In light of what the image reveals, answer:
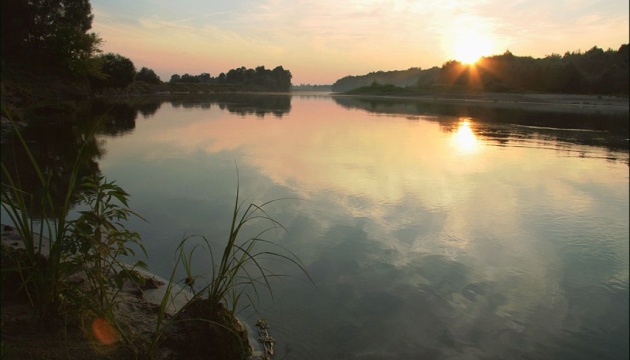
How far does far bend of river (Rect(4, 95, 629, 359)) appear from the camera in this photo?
4.24 metres

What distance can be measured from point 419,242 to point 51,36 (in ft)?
180

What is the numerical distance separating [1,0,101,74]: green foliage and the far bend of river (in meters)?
41.7

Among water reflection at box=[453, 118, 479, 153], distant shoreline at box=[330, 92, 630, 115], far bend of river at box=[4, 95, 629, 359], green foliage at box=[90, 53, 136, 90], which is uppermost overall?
green foliage at box=[90, 53, 136, 90]

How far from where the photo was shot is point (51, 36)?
47719mm

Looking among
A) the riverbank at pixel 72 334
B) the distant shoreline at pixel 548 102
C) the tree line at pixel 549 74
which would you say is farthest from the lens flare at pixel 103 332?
the tree line at pixel 549 74

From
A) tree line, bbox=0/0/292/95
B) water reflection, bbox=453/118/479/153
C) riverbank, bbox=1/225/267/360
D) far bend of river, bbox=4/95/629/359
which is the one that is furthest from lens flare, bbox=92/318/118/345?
tree line, bbox=0/0/292/95

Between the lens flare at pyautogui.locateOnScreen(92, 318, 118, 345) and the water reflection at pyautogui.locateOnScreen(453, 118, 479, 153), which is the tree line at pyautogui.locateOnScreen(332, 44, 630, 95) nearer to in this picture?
the water reflection at pyautogui.locateOnScreen(453, 118, 479, 153)

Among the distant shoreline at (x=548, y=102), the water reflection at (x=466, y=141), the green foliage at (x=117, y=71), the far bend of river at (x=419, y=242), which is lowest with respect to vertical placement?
the far bend of river at (x=419, y=242)

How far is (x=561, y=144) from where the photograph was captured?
1881 centimetres

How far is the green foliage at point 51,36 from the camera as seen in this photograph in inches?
1743

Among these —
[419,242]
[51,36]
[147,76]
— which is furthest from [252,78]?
[419,242]

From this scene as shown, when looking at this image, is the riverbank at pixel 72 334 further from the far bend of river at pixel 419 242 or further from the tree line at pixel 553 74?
the tree line at pixel 553 74

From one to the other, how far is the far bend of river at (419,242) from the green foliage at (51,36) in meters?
41.7

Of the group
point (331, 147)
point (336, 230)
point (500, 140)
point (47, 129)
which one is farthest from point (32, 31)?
point (336, 230)
